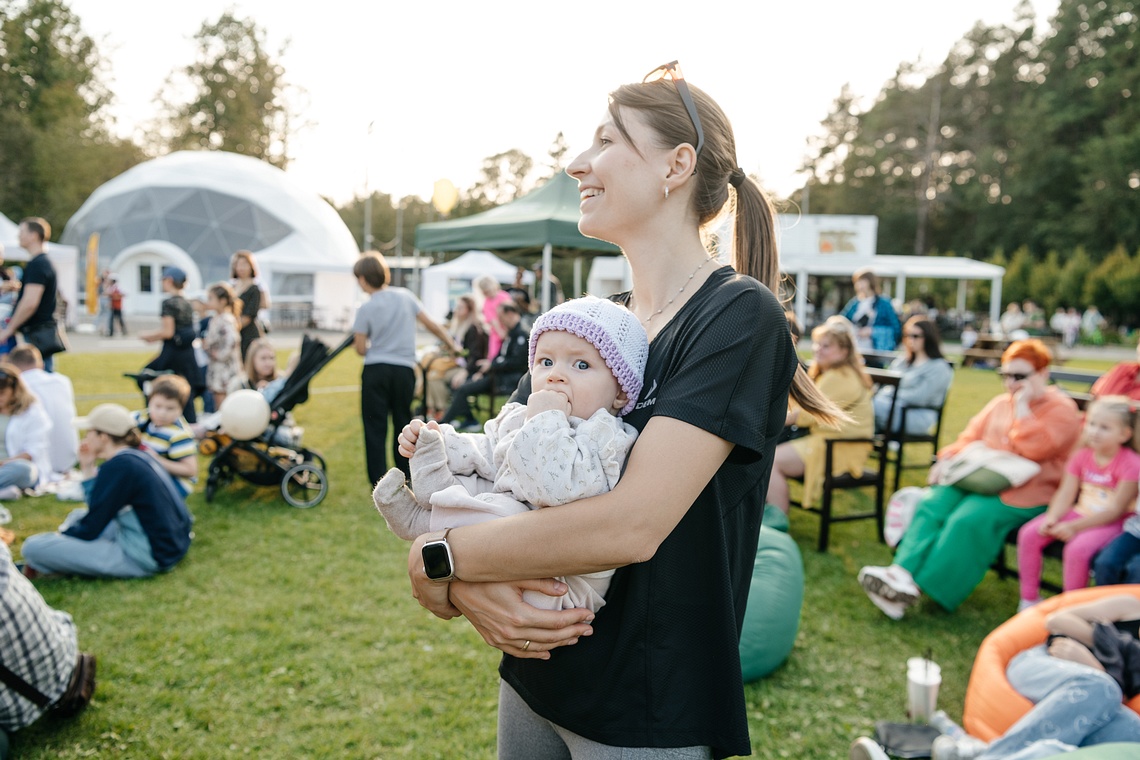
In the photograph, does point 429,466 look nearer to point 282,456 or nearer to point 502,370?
point 282,456

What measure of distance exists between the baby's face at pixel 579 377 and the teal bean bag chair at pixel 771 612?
8.46 ft

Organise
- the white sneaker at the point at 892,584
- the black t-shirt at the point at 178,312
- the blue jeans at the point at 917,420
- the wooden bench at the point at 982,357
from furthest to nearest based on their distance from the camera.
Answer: the wooden bench at the point at 982,357 < the black t-shirt at the point at 178,312 < the blue jeans at the point at 917,420 < the white sneaker at the point at 892,584

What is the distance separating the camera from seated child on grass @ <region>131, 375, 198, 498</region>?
19.2ft

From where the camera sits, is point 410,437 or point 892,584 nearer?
point 410,437

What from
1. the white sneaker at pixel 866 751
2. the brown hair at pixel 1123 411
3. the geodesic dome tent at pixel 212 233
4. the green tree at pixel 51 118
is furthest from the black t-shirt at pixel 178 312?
the green tree at pixel 51 118

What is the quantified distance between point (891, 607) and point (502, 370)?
5460mm

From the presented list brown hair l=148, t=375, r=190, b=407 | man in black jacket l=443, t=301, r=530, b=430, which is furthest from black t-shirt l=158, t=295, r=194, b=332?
man in black jacket l=443, t=301, r=530, b=430

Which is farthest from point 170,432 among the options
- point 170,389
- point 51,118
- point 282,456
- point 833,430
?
point 51,118

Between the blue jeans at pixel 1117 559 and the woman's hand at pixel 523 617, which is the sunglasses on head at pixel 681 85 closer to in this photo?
the woman's hand at pixel 523 617

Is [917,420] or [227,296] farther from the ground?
[227,296]

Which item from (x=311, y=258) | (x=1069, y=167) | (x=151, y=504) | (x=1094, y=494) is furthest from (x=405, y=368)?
(x=1069, y=167)

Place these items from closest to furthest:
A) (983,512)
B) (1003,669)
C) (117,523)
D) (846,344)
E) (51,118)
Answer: (1003,669), (983,512), (117,523), (846,344), (51,118)

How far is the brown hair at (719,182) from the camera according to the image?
142cm

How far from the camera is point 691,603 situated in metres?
1.29
